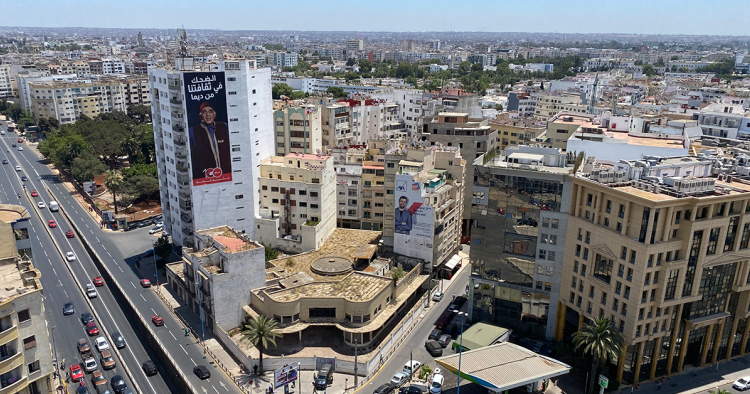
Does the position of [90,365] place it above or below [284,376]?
below

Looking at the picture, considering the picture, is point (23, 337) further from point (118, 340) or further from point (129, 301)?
point (129, 301)

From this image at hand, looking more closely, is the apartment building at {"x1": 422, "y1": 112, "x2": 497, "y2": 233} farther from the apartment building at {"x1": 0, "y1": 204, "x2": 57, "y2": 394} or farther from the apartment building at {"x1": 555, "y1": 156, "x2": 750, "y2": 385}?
the apartment building at {"x1": 0, "y1": 204, "x2": 57, "y2": 394}

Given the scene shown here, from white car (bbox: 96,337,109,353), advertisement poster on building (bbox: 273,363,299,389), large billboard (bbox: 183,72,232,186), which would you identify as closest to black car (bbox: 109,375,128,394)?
white car (bbox: 96,337,109,353)

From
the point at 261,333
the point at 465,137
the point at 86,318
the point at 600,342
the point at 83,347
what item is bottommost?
the point at 86,318

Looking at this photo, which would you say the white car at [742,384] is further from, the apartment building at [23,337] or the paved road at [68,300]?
the apartment building at [23,337]

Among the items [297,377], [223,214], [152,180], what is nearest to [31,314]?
[297,377]

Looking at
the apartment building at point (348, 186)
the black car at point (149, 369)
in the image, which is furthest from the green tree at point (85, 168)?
the black car at point (149, 369)

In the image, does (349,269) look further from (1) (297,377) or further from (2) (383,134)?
(2) (383,134)

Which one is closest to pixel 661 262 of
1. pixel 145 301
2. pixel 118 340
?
pixel 118 340
